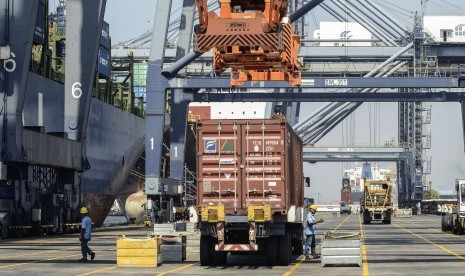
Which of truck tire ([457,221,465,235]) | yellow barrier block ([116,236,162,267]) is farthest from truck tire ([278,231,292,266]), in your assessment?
truck tire ([457,221,465,235])

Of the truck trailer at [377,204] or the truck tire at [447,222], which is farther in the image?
the truck trailer at [377,204]

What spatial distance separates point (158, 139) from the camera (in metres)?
74.9

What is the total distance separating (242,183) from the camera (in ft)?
97.5

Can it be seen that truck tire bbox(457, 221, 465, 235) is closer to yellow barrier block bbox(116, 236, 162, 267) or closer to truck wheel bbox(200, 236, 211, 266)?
truck wheel bbox(200, 236, 211, 266)

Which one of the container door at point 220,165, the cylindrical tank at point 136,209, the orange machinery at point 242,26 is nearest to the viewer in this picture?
the orange machinery at point 242,26

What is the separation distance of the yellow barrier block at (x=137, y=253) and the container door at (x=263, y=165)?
322 centimetres

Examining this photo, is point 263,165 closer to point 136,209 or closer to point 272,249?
point 272,249

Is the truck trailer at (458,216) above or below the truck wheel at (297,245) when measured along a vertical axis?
above

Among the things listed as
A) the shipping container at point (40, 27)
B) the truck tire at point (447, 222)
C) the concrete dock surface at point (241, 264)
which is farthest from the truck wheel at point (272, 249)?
the shipping container at point (40, 27)

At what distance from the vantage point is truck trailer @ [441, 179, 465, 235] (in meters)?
52.9

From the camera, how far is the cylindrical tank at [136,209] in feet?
336

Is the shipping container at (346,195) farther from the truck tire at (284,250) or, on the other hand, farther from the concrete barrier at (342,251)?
the truck tire at (284,250)

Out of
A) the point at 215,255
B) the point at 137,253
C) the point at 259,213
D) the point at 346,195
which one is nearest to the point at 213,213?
the point at 259,213

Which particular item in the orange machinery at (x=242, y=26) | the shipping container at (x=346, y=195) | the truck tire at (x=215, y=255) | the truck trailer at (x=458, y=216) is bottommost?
the truck tire at (x=215, y=255)
